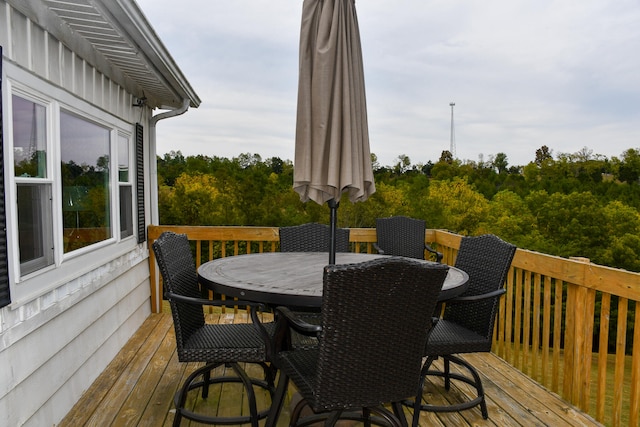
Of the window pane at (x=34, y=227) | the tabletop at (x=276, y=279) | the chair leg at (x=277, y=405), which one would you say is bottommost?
the chair leg at (x=277, y=405)

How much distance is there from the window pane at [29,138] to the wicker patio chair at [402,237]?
3440mm

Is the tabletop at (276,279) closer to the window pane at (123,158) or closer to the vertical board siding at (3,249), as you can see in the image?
the vertical board siding at (3,249)

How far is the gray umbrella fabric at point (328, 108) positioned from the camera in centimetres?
252

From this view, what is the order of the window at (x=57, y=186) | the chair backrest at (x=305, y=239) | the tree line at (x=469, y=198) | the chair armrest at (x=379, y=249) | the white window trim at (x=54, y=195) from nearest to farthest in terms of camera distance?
the white window trim at (x=54, y=195) < the window at (x=57, y=186) < the chair backrest at (x=305, y=239) < the chair armrest at (x=379, y=249) < the tree line at (x=469, y=198)

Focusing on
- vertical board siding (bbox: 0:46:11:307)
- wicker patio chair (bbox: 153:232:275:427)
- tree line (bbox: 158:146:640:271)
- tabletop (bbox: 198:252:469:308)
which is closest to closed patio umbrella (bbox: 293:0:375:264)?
tabletop (bbox: 198:252:469:308)

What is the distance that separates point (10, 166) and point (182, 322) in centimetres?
109

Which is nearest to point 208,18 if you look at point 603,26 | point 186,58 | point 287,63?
point 186,58

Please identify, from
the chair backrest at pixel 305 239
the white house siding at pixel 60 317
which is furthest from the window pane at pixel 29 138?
the chair backrest at pixel 305 239

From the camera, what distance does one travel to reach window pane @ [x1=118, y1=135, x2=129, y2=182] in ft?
14.0

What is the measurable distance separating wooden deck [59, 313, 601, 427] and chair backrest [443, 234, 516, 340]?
1.82 ft

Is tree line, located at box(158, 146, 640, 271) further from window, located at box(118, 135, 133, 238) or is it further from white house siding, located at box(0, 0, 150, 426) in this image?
white house siding, located at box(0, 0, 150, 426)

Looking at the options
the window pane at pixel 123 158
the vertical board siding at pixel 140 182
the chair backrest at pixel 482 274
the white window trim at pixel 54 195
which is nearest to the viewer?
the white window trim at pixel 54 195

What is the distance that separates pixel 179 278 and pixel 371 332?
125 cm

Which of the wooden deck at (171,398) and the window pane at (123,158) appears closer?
the wooden deck at (171,398)
